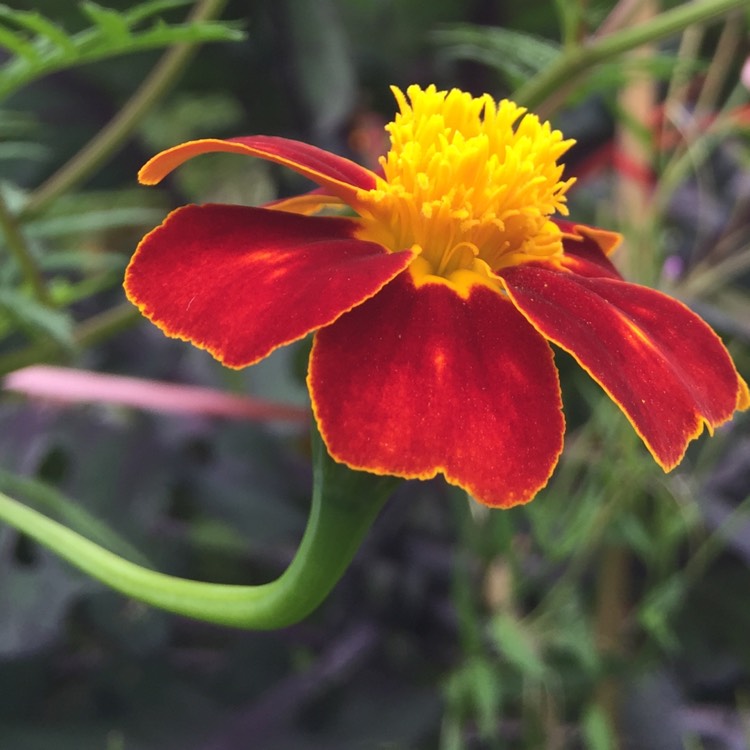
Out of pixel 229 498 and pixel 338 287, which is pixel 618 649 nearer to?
pixel 229 498

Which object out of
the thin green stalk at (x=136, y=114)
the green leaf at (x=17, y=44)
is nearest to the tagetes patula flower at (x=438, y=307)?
the green leaf at (x=17, y=44)

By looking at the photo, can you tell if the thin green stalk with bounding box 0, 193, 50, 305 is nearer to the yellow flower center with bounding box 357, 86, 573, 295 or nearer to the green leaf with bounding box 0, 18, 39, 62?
the green leaf with bounding box 0, 18, 39, 62

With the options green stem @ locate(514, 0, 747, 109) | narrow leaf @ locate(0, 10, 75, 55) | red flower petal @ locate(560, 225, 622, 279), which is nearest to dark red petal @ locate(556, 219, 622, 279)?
red flower petal @ locate(560, 225, 622, 279)

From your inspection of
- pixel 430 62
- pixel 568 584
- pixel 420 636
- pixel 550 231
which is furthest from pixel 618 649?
pixel 430 62

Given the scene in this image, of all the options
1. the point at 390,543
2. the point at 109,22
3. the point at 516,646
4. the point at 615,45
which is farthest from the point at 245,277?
the point at 390,543

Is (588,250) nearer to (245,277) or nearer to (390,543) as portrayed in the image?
(245,277)
